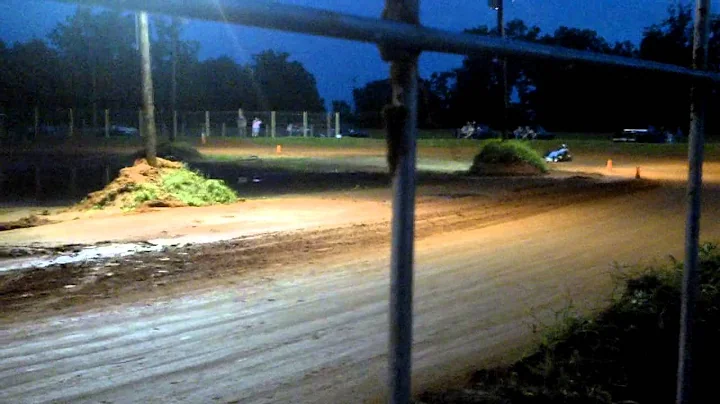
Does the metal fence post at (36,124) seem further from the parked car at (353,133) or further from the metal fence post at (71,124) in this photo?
the parked car at (353,133)

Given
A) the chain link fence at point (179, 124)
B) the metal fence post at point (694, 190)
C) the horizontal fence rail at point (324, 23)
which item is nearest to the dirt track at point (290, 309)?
the metal fence post at point (694, 190)

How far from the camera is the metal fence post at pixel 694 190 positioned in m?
5.53

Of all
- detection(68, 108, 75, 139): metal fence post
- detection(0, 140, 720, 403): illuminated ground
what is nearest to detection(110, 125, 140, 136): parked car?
detection(68, 108, 75, 139): metal fence post

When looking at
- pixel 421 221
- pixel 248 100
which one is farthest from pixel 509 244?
pixel 248 100

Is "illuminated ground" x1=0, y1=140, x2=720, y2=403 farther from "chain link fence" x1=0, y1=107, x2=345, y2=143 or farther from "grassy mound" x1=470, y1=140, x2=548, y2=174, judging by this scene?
"chain link fence" x1=0, y1=107, x2=345, y2=143

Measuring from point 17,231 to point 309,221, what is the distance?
214 inches

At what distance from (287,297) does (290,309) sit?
0.70 m

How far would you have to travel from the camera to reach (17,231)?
1598 centimetres

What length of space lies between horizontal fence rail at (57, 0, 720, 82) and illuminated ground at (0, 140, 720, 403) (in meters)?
3.81

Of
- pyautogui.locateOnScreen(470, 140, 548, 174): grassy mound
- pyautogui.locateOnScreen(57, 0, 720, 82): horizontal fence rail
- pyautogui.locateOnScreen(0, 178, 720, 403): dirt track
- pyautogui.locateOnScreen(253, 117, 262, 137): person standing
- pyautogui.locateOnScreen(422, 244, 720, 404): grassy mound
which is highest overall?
pyautogui.locateOnScreen(57, 0, 720, 82): horizontal fence rail

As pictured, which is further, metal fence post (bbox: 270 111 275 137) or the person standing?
metal fence post (bbox: 270 111 275 137)

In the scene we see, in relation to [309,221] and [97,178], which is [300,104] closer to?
[97,178]

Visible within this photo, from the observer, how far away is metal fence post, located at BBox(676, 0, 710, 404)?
18.1 feet

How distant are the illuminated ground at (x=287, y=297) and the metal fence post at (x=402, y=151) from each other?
3559 millimetres
